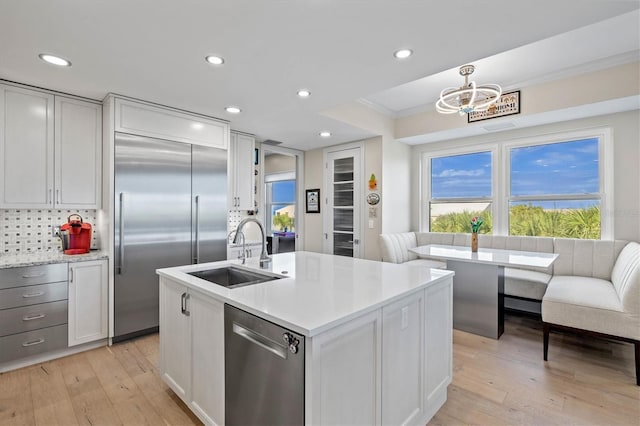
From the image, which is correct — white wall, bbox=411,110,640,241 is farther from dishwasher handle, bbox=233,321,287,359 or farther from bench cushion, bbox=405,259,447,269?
dishwasher handle, bbox=233,321,287,359

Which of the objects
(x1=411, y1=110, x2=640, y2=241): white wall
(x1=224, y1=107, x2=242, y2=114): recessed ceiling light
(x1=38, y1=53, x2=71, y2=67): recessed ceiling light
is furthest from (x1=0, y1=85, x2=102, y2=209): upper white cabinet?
(x1=411, y1=110, x2=640, y2=241): white wall

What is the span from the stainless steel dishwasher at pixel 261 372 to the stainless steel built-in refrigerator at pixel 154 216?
2.07 metres

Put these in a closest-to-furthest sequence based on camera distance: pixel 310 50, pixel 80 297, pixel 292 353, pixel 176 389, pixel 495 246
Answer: pixel 292 353, pixel 176 389, pixel 310 50, pixel 80 297, pixel 495 246

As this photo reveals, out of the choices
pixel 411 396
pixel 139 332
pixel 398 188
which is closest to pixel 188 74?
pixel 139 332

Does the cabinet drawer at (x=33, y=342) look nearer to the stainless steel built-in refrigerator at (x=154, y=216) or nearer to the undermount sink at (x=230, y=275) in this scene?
the stainless steel built-in refrigerator at (x=154, y=216)

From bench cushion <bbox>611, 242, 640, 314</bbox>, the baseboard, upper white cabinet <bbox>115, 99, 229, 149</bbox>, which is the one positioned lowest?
the baseboard

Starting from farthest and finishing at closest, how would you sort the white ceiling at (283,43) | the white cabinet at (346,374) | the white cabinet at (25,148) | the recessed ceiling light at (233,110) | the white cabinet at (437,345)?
the recessed ceiling light at (233,110)
the white cabinet at (25,148)
the white cabinet at (437,345)
the white ceiling at (283,43)
the white cabinet at (346,374)

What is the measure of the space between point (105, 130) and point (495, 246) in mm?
4958

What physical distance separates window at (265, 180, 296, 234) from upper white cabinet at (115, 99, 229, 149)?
346cm

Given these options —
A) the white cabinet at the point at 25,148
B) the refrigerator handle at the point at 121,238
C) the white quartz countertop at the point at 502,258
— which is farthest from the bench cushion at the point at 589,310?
the white cabinet at the point at 25,148

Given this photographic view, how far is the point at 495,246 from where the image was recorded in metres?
4.26

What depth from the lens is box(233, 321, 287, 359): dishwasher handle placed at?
1240 mm

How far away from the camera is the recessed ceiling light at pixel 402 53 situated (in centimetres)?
216

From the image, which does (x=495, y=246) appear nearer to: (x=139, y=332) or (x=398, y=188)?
(x=398, y=188)
